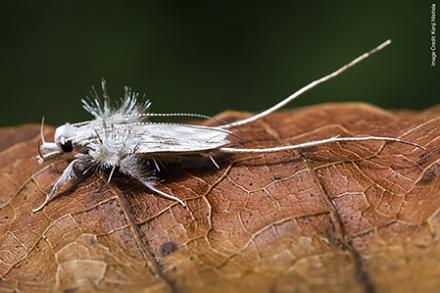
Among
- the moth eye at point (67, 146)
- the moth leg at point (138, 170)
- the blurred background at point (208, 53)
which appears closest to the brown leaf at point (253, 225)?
the moth leg at point (138, 170)

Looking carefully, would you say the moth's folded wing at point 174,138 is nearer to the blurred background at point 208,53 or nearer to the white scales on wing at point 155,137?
the white scales on wing at point 155,137

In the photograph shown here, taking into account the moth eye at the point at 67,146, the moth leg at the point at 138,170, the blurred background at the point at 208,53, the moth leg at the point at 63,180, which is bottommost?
the moth leg at the point at 138,170

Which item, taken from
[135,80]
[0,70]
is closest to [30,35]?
[0,70]

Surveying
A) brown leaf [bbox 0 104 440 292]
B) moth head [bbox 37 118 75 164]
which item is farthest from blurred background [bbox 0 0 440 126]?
moth head [bbox 37 118 75 164]

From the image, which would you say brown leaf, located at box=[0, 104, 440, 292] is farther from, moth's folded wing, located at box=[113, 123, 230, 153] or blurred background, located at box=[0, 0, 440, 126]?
blurred background, located at box=[0, 0, 440, 126]

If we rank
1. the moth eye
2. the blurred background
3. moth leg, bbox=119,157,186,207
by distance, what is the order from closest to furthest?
moth leg, bbox=119,157,186,207
the moth eye
the blurred background

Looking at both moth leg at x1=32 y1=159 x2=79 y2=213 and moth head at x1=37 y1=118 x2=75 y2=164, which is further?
moth head at x1=37 y1=118 x2=75 y2=164
